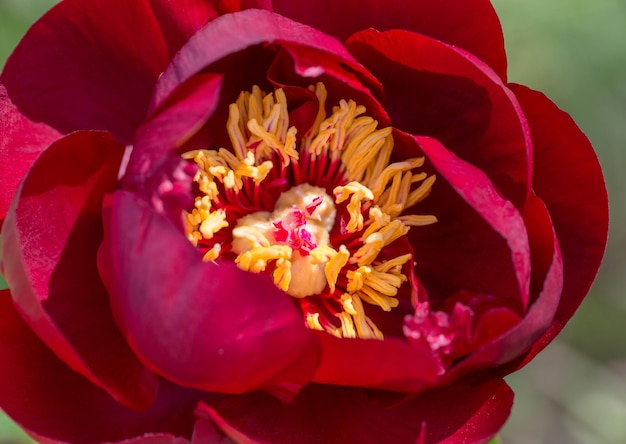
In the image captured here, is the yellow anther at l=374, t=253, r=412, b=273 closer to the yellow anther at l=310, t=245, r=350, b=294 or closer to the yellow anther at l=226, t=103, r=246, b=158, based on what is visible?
the yellow anther at l=310, t=245, r=350, b=294

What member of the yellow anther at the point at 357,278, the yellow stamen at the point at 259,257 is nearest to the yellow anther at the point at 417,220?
the yellow anther at the point at 357,278

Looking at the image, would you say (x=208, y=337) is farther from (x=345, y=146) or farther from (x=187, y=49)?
(x=345, y=146)

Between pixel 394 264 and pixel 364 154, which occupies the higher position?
pixel 364 154

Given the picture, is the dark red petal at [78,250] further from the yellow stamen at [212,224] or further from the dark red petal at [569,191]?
the dark red petal at [569,191]

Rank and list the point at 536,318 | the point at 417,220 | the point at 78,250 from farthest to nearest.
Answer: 1. the point at 417,220
2. the point at 78,250
3. the point at 536,318

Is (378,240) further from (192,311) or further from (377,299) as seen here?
(192,311)

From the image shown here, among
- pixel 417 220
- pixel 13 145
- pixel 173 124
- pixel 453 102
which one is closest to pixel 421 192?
pixel 417 220

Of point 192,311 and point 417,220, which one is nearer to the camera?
point 192,311
